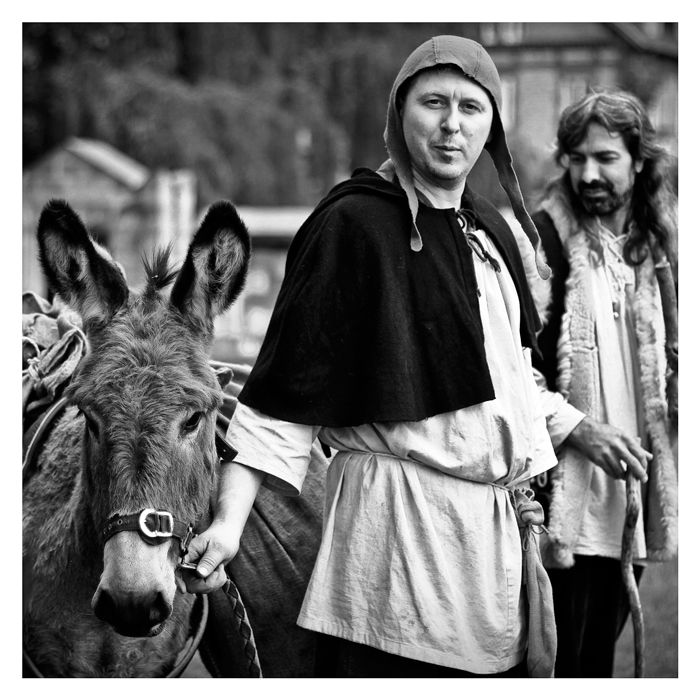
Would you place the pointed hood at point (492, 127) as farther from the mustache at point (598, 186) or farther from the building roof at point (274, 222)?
the building roof at point (274, 222)

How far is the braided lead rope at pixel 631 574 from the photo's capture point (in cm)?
282

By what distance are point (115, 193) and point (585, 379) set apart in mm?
15663

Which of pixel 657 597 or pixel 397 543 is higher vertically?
pixel 397 543

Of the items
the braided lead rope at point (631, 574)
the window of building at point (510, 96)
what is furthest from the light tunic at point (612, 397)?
the window of building at point (510, 96)

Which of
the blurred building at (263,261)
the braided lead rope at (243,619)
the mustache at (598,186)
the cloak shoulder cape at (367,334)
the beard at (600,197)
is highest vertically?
the blurred building at (263,261)

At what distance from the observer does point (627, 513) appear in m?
2.86

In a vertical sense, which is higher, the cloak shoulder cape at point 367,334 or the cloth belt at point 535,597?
the cloak shoulder cape at point 367,334

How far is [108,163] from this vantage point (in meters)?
17.4

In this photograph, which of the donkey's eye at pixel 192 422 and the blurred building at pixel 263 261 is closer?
the donkey's eye at pixel 192 422

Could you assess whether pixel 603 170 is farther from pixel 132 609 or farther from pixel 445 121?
pixel 132 609

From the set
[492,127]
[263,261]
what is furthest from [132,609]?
[263,261]
